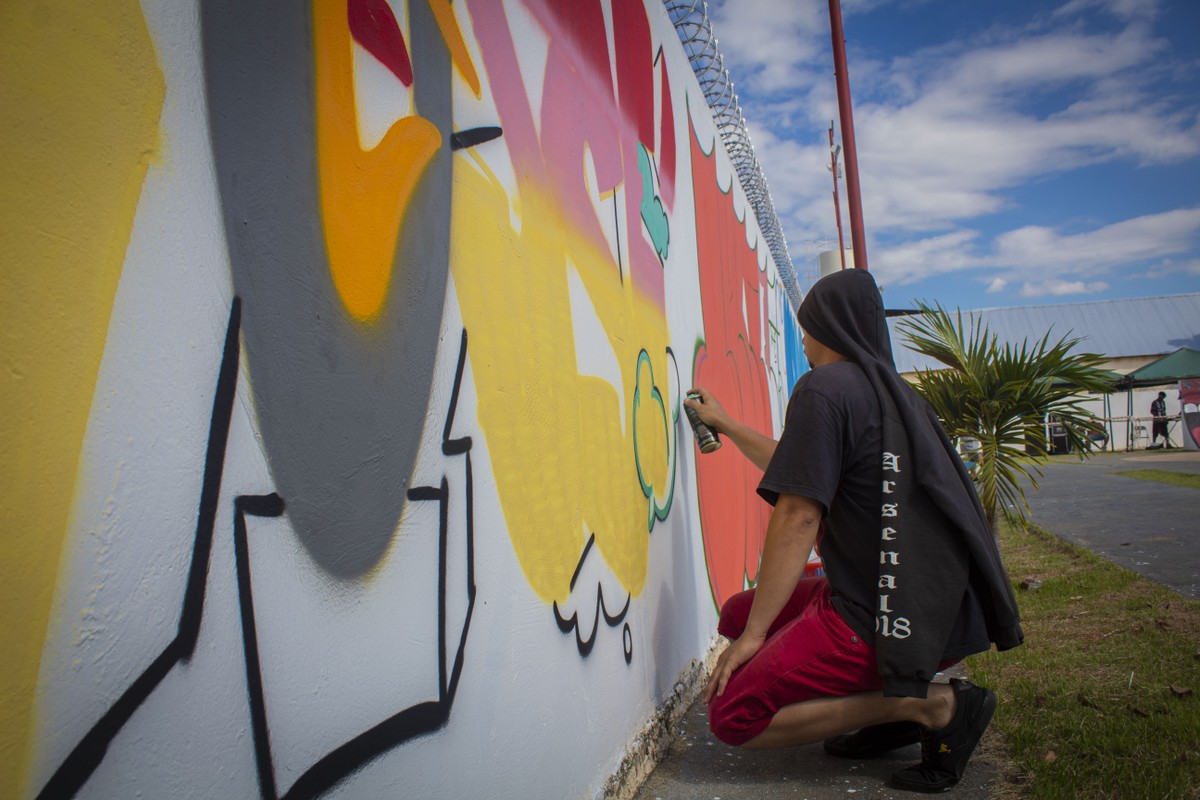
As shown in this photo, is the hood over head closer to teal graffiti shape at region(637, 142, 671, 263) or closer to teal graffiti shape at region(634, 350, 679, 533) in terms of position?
teal graffiti shape at region(634, 350, 679, 533)

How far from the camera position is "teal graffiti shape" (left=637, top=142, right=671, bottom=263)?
3.18 m

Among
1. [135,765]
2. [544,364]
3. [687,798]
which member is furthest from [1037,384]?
[135,765]

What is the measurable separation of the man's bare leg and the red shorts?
0.09ft

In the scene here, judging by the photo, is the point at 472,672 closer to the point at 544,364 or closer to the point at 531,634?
the point at 531,634

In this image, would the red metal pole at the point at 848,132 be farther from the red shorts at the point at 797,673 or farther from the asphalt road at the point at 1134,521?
the red shorts at the point at 797,673

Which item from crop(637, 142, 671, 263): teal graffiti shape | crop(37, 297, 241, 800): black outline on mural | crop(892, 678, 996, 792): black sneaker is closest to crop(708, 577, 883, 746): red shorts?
crop(892, 678, 996, 792): black sneaker

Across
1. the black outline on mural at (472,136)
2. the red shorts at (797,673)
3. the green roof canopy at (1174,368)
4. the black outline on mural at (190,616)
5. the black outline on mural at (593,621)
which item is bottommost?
the red shorts at (797,673)

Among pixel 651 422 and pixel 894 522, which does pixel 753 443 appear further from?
pixel 894 522

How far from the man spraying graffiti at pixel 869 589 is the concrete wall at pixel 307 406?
1.57 ft

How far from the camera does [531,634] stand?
1.93 m

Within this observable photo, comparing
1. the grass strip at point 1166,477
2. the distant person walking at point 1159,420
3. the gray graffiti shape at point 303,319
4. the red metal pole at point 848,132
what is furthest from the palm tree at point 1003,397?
the distant person walking at point 1159,420

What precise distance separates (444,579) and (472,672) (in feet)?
0.74

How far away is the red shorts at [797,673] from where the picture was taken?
93.2 inches

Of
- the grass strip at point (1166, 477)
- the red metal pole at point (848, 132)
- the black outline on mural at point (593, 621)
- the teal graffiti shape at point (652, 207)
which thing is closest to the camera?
the black outline on mural at point (593, 621)
